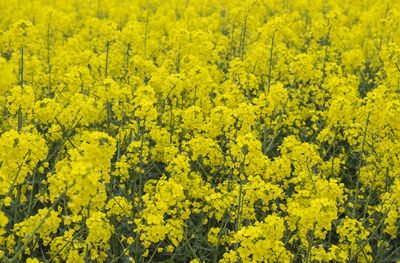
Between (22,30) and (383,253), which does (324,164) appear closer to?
(383,253)

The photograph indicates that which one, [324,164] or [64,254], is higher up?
[324,164]

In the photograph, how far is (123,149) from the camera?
5930 millimetres

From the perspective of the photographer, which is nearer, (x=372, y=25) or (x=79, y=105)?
(x=79, y=105)

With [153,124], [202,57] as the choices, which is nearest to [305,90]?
[202,57]

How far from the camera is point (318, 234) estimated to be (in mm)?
3545

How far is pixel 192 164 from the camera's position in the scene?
18.4ft

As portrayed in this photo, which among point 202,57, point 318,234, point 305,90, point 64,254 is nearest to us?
point 318,234

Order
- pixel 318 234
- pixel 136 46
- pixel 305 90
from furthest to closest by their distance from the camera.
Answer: pixel 136 46 → pixel 305 90 → pixel 318 234

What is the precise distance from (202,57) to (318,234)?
5000mm

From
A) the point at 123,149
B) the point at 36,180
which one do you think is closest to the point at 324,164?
the point at 123,149

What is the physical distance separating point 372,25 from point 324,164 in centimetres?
643

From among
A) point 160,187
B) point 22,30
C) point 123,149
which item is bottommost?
point 123,149

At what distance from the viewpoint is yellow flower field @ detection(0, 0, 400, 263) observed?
12.0 ft

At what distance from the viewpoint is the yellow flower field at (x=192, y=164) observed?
12.0 ft
